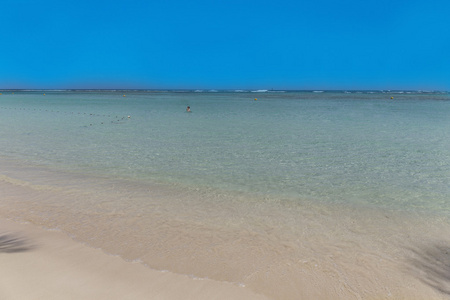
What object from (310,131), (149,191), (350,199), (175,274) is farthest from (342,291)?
(310,131)

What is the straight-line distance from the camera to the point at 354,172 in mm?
8852

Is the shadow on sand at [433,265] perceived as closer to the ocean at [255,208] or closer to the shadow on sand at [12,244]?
the ocean at [255,208]

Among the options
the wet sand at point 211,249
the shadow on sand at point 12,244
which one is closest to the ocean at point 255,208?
the wet sand at point 211,249

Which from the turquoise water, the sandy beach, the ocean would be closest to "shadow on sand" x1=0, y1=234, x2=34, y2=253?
the sandy beach

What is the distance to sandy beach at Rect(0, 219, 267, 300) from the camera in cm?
329

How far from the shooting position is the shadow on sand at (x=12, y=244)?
13.7 feet

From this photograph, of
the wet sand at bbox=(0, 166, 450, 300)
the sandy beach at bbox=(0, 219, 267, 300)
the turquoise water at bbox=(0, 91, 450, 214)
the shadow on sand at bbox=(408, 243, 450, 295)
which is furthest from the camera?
the turquoise water at bbox=(0, 91, 450, 214)

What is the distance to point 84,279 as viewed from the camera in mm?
3545

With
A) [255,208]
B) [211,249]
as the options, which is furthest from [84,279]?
[255,208]

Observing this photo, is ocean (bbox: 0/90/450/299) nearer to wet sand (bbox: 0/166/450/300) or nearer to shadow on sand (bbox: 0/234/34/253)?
wet sand (bbox: 0/166/450/300)

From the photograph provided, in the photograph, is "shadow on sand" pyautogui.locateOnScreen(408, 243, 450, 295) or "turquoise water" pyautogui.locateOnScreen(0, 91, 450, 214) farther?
"turquoise water" pyautogui.locateOnScreen(0, 91, 450, 214)

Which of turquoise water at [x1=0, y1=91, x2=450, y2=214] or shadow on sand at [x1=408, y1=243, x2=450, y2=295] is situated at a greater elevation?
turquoise water at [x1=0, y1=91, x2=450, y2=214]

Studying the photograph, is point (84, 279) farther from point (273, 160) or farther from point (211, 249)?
point (273, 160)

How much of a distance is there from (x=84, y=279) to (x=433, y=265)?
457 cm
